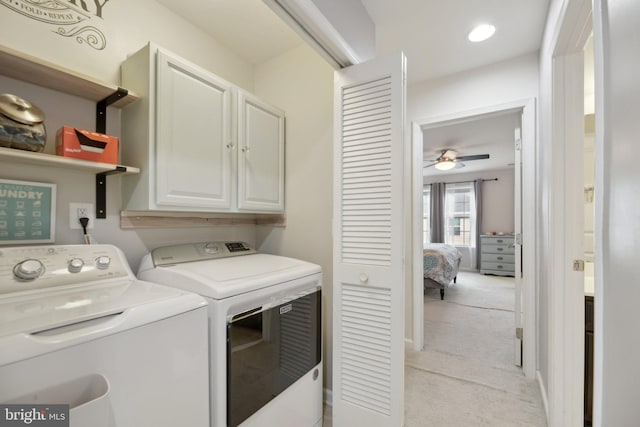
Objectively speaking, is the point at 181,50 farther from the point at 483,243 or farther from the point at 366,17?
the point at 483,243

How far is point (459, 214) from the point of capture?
6898mm

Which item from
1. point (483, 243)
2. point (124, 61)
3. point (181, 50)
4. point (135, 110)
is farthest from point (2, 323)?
point (483, 243)

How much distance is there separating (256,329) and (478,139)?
13.9ft

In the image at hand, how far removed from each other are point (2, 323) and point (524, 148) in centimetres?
283

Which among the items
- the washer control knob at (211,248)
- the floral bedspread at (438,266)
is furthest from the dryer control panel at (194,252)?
the floral bedspread at (438,266)

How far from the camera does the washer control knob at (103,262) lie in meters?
1.19

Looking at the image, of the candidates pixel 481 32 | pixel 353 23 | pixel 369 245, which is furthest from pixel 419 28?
pixel 369 245

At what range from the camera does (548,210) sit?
60.3 inches

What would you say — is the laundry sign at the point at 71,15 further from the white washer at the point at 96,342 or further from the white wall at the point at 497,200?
the white wall at the point at 497,200

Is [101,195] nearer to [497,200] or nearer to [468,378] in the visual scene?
[468,378]

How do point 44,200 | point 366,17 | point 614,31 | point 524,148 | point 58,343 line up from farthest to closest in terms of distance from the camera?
point 524,148 → point 366,17 → point 44,200 → point 58,343 → point 614,31

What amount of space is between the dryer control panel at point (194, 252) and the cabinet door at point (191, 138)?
26 centimetres

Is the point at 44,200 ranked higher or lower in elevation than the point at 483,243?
higher

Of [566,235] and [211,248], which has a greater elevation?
[566,235]
